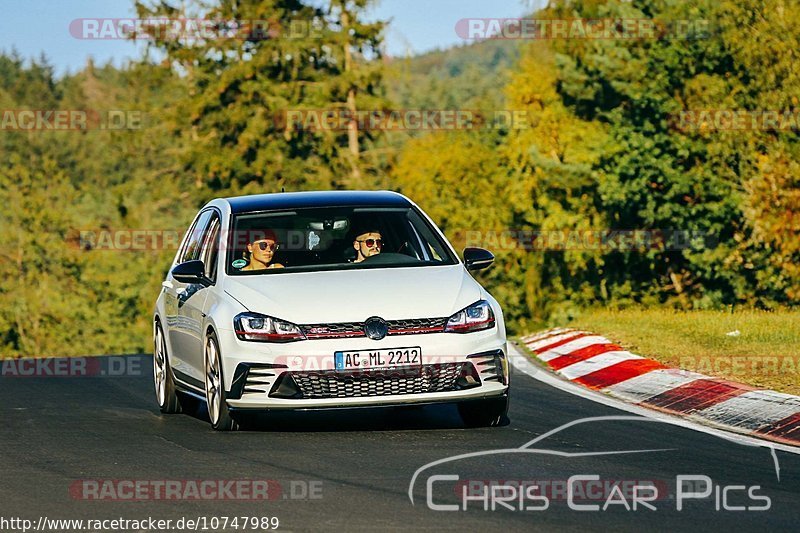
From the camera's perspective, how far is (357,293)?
1045cm

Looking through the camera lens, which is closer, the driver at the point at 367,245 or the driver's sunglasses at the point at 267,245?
the driver's sunglasses at the point at 267,245

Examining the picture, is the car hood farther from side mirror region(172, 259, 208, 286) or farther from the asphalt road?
the asphalt road

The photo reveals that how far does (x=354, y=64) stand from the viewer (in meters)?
70.7

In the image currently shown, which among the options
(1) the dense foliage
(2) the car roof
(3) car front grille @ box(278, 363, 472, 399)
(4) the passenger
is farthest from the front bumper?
(1) the dense foliage

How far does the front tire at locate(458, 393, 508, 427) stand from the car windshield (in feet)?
3.67

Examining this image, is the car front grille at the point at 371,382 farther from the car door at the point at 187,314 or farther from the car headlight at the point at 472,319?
the car door at the point at 187,314

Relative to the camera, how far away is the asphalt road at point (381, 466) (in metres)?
7.30

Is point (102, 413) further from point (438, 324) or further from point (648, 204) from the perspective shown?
point (648, 204)

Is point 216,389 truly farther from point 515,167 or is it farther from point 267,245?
point 515,167

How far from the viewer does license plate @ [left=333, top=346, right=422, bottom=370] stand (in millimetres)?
10164

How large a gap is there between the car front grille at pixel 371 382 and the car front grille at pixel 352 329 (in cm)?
25

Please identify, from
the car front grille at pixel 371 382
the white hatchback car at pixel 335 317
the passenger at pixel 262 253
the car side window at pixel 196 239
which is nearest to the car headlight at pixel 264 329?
the white hatchback car at pixel 335 317

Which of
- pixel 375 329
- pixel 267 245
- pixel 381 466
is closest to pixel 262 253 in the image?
pixel 267 245

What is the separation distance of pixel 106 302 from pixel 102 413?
75215 mm
